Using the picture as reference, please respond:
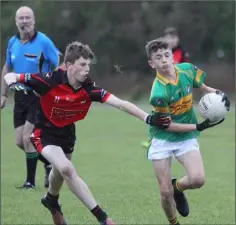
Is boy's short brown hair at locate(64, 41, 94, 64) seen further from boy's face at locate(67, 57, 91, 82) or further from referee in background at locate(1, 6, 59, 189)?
referee in background at locate(1, 6, 59, 189)

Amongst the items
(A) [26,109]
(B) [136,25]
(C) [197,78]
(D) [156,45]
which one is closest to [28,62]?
(A) [26,109]

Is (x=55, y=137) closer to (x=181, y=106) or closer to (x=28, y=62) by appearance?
(x=181, y=106)

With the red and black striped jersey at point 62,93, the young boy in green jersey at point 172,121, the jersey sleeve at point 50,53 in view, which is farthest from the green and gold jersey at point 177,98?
the jersey sleeve at point 50,53

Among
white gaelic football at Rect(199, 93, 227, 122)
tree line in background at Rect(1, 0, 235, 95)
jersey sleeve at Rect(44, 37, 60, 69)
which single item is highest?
white gaelic football at Rect(199, 93, 227, 122)

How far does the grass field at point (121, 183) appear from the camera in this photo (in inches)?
309

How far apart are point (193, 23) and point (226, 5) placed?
2140 millimetres

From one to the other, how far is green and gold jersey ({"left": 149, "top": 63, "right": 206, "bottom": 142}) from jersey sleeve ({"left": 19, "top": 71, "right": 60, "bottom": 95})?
92cm

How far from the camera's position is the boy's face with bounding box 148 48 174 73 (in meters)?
6.94

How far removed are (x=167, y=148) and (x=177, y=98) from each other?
1.60 feet

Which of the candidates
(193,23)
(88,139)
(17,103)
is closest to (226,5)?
(193,23)

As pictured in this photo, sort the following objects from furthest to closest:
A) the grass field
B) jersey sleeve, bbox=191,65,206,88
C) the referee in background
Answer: the referee in background < the grass field < jersey sleeve, bbox=191,65,206,88

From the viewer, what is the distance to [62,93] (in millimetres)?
6867

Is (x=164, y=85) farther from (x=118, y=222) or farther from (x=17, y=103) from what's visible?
(x=17, y=103)

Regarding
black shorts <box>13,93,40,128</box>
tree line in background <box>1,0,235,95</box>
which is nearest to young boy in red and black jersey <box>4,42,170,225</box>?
black shorts <box>13,93,40,128</box>
